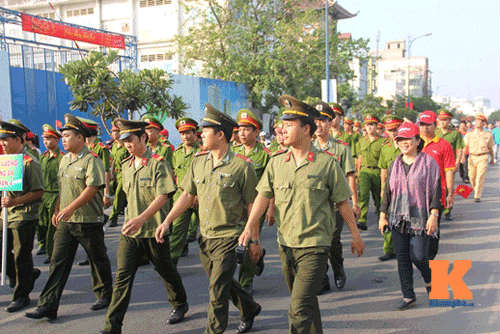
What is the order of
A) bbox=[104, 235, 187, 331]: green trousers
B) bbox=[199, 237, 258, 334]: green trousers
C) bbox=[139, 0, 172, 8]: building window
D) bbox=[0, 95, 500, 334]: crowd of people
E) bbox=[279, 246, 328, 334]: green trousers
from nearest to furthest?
bbox=[279, 246, 328, 334]: green trousers, bbox=[0, 95, 500, 334]: crowd of people, bbox=[199, 237, 258, 334]: green trousers, bbox=[104, 235, 187, 331]: green trousers, bbox=[139, 0, 172, 8]: building window

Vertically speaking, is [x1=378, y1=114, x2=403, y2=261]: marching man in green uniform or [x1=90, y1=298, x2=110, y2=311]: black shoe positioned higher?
[x1=378, y1=114, x2=403, y2=261]: marching man in green uniform

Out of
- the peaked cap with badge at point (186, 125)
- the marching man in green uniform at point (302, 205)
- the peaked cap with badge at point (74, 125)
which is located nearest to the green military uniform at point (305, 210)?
the marching man in green uniform at point (302, 205)

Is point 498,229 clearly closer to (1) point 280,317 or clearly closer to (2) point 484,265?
(2) point 484,265

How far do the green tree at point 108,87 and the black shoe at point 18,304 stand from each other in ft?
30.1

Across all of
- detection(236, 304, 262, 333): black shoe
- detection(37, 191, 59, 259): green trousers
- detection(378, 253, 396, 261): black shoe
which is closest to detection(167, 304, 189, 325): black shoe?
detection(236, 304, 262, 333): black shoe

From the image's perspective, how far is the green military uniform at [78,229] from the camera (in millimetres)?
4656

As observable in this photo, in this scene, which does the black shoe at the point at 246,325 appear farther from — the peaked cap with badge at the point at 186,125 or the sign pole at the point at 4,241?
the peaked cap with badge at the point at 186,125

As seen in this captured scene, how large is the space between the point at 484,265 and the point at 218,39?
2300cm

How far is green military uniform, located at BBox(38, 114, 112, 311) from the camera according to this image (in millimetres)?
4656

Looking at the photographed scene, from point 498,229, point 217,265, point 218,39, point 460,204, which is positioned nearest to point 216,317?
point 217,265

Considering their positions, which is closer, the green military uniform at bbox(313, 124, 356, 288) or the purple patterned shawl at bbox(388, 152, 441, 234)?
the purple patterned shawl at bbox(388, 152, 441, 234)

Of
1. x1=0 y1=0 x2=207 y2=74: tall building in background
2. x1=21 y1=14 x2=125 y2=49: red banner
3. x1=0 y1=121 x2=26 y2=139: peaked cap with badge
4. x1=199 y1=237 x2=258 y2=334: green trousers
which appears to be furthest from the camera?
x1=0 y1=0 x2=207 y2=74: tall building in background

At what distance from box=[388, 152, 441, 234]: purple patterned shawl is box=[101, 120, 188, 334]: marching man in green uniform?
221 cm

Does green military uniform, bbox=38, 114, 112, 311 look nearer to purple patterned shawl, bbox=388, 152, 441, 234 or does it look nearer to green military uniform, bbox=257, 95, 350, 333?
green military uniform, bbox=257, 95, 350, 333
